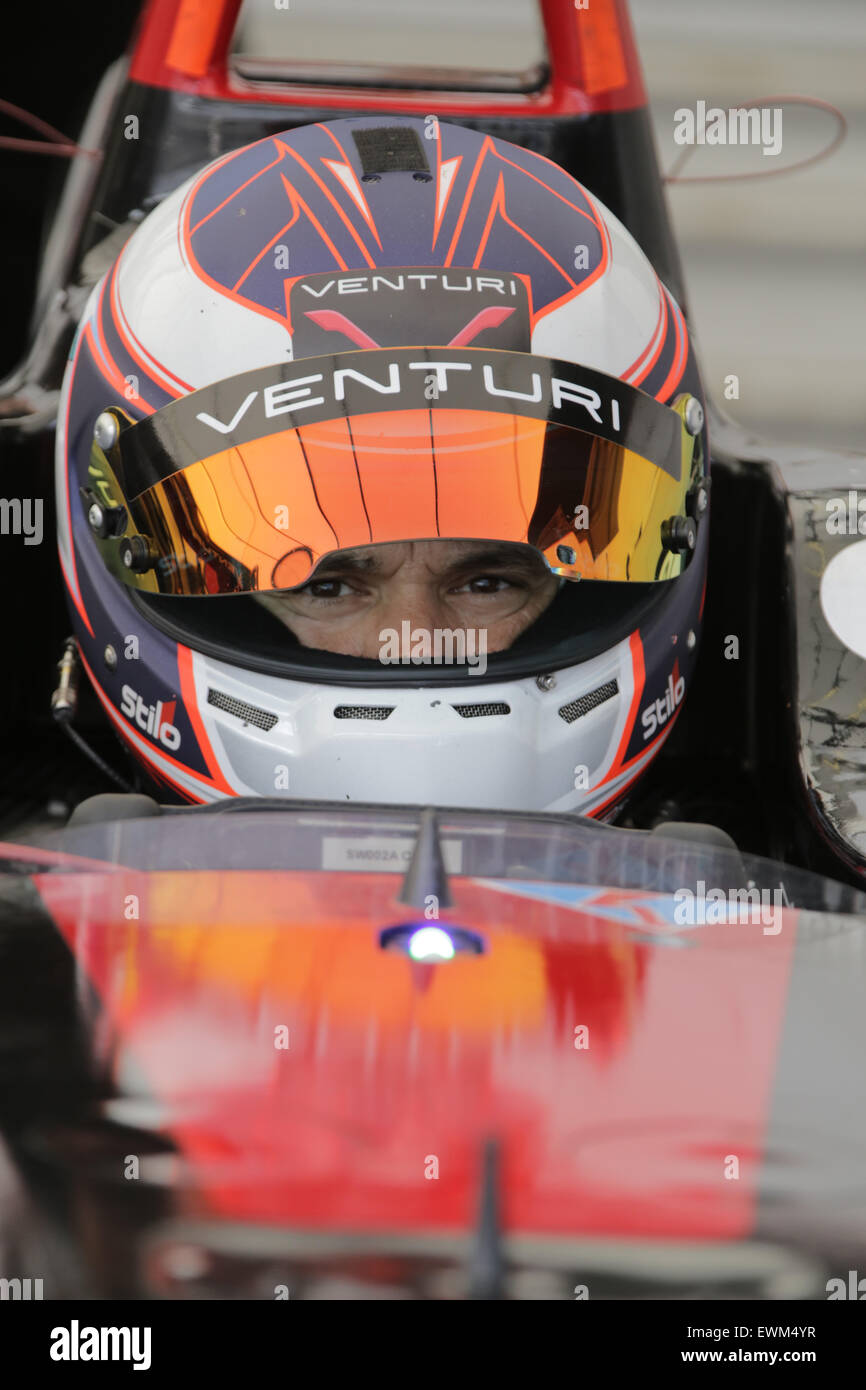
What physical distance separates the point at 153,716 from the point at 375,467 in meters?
0.36

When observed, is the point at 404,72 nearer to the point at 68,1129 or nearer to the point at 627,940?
the point at 627,940

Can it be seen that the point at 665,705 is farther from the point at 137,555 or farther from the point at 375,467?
the point at 137,555

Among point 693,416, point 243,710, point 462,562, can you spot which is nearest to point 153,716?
point 243,710

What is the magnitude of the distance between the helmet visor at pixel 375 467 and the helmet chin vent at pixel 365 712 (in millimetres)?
140

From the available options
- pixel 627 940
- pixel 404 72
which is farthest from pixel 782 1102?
pixel 404 72

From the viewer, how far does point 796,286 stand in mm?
4621

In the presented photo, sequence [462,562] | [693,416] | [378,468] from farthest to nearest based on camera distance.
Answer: [693,416], [462,562], [378,468]

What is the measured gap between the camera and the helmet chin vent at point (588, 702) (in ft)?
4.86

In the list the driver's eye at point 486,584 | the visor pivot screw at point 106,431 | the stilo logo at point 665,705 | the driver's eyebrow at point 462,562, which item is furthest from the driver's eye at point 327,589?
the stilo logo at point 665,705

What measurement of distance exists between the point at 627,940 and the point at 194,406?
2.22 ft

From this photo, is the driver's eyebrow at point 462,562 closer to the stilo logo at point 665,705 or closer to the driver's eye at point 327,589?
the driver's eye at point 327,589

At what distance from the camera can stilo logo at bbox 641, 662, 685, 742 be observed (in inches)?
62.2

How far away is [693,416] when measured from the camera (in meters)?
1.58

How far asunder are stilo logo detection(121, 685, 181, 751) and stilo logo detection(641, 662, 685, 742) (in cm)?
48
